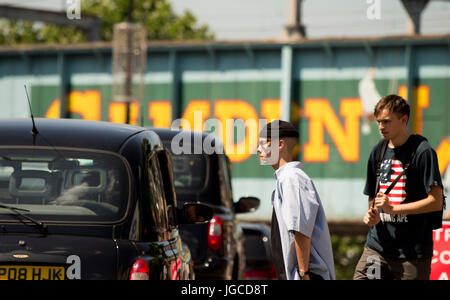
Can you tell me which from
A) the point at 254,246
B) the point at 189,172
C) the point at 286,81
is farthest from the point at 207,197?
the point at 286,81

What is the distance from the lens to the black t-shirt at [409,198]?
6.00 metres

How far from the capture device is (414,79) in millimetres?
24203

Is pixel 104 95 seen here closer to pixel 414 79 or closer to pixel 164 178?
pixel 414 79

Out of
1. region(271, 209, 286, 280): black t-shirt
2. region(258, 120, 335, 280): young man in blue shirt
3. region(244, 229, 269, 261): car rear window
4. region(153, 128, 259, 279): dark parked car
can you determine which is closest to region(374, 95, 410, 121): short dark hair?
region(258, 120, 335, 280): young man in blue shirt

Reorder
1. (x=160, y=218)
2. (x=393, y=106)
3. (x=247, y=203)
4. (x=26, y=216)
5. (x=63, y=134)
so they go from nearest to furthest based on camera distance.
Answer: (x=26, y=216) < (x=63, y=134) < (x=160, y=218) < (x=393, y=106) < (x=247, y=203)

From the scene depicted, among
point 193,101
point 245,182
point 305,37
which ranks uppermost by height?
point 305,37

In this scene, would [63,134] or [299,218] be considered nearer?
[299,218]

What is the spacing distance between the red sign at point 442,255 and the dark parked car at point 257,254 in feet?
9.66

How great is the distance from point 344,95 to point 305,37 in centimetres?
221

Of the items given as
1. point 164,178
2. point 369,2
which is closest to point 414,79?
point 369,2

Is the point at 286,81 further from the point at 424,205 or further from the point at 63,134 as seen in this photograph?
the point at 63,134

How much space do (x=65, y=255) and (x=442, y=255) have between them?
3769mm

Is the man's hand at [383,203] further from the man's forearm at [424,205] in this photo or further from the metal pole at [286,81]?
the metal pole at [286,81]

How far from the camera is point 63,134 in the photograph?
555 cm
